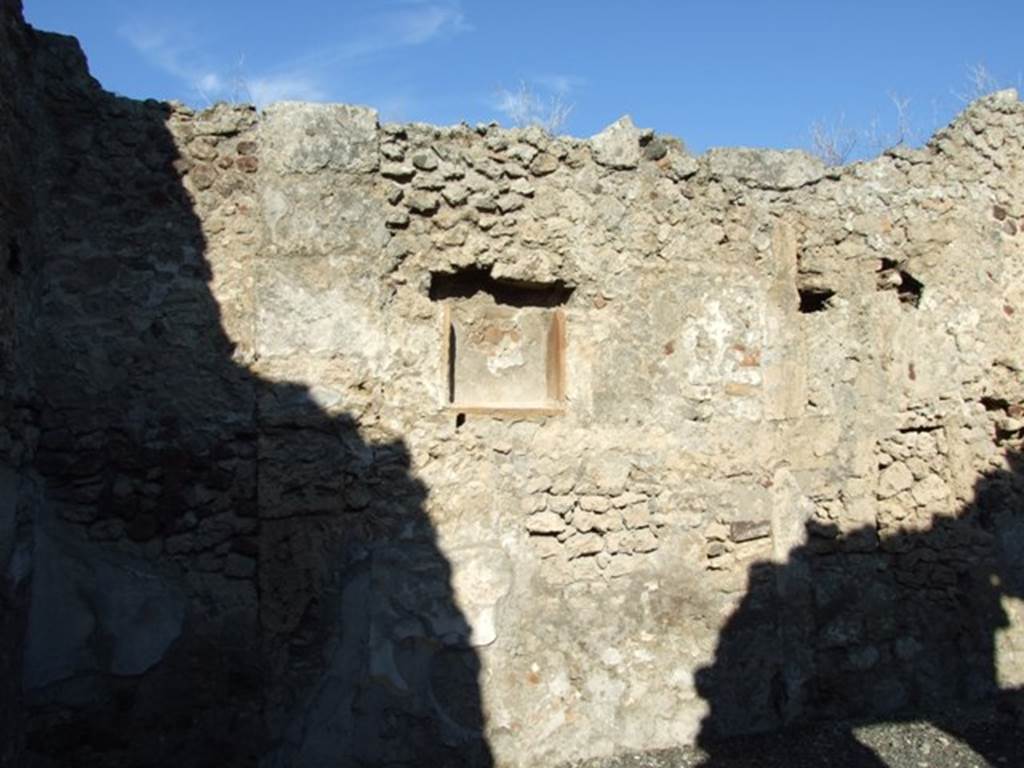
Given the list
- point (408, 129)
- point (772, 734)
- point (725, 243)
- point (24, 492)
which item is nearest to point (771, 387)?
point (725, 243)

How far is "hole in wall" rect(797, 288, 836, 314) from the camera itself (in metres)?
4.51

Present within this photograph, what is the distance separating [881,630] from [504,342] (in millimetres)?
2371

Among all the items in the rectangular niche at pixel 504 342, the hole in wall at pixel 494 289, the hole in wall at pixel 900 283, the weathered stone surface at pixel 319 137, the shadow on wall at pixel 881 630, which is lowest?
the shadow on wall at pixel 881 630

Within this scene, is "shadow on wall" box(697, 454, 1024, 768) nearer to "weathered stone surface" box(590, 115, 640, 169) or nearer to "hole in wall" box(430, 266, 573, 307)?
"hole in wall" box(430, 266, 573, 307)

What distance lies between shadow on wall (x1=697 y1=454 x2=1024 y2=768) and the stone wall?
2 centimetres

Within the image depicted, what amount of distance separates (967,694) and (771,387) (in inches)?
72.9

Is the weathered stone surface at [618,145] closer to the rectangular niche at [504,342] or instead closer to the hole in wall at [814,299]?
the rectangular niche at [504,342]

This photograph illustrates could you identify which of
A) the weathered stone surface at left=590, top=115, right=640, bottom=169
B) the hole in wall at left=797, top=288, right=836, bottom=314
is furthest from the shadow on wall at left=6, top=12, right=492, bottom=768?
the hole in wall at left=797, top=288, right=836, bottom=314

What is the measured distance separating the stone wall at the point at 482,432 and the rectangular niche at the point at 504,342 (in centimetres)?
2

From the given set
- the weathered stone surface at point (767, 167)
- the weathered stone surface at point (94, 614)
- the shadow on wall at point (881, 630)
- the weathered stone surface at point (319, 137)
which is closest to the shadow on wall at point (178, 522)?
the weathered stone surface at point (94, 614)

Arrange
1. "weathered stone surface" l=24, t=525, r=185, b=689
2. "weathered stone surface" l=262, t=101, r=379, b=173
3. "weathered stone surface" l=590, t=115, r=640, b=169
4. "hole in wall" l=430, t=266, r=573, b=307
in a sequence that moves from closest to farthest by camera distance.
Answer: "weathered stone surface" l=24, t=525, r=185, b=689
"weathered stone surface" l=262, t=101, r=379, b=173
"hole in wall" l=430, t=266, r=573, b=307
"weathered stone surface" l=590, t=115, r=640, b=169

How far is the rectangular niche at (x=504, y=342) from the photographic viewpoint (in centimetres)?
407

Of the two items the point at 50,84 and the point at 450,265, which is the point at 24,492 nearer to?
the point at 50,84

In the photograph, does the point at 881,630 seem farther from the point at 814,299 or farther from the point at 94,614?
the point at 94,614
